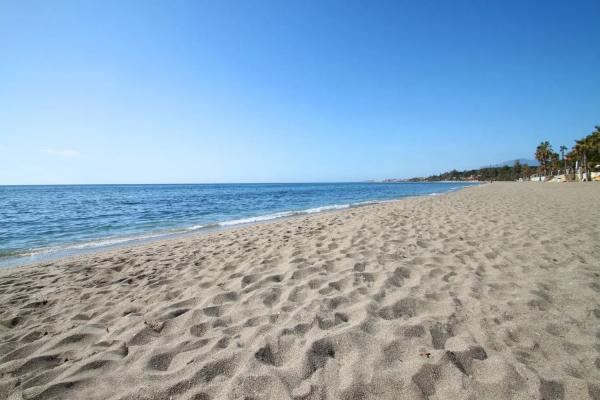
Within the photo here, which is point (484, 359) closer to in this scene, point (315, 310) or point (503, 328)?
point (503, 328)

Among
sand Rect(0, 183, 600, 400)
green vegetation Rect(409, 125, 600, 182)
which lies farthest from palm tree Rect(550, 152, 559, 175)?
sand Rect(0, 183, 600, 400)

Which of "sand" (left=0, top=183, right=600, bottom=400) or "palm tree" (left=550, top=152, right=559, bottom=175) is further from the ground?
"palm tree" (left=550, top=152, right=559, bottom=175)

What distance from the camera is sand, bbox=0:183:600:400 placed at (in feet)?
6.94

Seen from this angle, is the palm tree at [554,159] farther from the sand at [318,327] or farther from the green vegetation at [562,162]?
the sand at [318,327]

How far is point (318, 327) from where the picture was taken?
2838 mm

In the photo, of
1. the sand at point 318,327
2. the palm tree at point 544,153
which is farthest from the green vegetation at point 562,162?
the sand at point 318,327

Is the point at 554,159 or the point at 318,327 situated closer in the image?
the point at 318,327

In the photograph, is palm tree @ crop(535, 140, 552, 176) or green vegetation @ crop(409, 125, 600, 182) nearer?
green vegetation @ crop(409, 125, 600, 182)

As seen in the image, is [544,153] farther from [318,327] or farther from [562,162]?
[318,327]

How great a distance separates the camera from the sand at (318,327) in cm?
212

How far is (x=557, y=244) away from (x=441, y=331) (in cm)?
480

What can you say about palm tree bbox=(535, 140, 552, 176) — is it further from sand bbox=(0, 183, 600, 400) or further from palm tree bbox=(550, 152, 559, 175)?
sand bbox=(0, 183, 600, 400)

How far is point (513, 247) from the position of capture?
17.8 feet

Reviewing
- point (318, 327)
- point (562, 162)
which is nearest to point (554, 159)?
point (562, 162)
